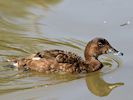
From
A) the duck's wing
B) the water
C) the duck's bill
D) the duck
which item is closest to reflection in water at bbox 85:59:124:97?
the water

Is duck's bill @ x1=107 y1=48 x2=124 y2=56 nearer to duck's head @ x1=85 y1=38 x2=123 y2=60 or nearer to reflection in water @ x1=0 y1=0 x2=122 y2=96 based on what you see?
duck's head @ x1=85 y1=38 x2=123 y2=60

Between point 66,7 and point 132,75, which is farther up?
point 66,7

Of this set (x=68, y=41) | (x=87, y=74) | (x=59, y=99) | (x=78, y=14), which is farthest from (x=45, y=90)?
(x=78, y=14)

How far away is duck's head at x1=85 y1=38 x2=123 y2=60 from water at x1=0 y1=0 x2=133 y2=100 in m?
0.29

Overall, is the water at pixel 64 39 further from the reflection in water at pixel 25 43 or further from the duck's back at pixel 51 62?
the duck's back at pixel 51 62

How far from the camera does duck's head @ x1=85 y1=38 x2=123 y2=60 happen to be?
10562 mm

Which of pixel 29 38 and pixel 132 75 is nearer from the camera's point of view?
pixel 132 75

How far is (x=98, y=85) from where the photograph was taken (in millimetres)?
10102

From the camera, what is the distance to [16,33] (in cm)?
1193

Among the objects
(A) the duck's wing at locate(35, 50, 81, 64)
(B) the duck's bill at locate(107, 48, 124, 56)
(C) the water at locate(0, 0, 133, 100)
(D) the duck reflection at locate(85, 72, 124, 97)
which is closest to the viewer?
→ (C) the water at locate(0, 0, 133, 100)

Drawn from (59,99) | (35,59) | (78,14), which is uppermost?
(78,14)

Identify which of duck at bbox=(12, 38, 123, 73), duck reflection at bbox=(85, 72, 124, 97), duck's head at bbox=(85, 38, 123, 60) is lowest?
duck reflection at bbox=(85, 72, 124, 97)

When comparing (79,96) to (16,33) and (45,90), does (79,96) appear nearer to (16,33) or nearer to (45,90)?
(45,90)

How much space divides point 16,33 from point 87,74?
7.14 feet
